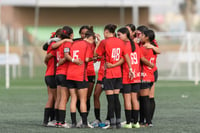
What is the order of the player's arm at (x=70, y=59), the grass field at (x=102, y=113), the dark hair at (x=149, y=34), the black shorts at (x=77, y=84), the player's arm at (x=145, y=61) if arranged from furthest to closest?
the dark hair at (x=149, y=34) < the player's arm at (x=145, y=61) < the black shorts at (x=77, y=84) < the player's arm at (x=70, y=59) < the grass field at (x=102, y=113)

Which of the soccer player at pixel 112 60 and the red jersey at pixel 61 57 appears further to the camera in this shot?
the red jersey at pixel 61 57

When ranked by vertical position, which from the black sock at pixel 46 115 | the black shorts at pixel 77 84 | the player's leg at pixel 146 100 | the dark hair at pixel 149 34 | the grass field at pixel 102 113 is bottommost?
the grass field at pixel 102 113

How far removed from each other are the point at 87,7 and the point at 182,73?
22892mm

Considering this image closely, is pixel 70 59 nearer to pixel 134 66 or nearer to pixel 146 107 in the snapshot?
pixel 134 66

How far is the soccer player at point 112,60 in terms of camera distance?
11992 millimetres

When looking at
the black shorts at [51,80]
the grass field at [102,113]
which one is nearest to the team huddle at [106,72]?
the black shorts at [51,80]

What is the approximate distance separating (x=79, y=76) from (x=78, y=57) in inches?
14.1

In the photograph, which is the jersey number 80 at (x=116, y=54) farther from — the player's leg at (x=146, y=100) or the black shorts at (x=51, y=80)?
the black shorts at (x=51, y=80)

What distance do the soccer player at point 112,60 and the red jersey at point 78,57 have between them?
0.21 metres

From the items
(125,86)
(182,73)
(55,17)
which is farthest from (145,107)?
(55,17)

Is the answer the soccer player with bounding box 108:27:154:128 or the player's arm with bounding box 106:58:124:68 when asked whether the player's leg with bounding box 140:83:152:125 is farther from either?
the player's arm with bounding box 106:58:124:68

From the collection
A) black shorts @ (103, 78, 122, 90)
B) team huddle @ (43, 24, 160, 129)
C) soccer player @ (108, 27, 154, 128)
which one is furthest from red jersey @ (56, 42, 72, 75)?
soccer player @ (108, 27, 154, 128)

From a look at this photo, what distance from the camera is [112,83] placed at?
12.0 m

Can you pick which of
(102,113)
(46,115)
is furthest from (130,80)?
(102,113)
